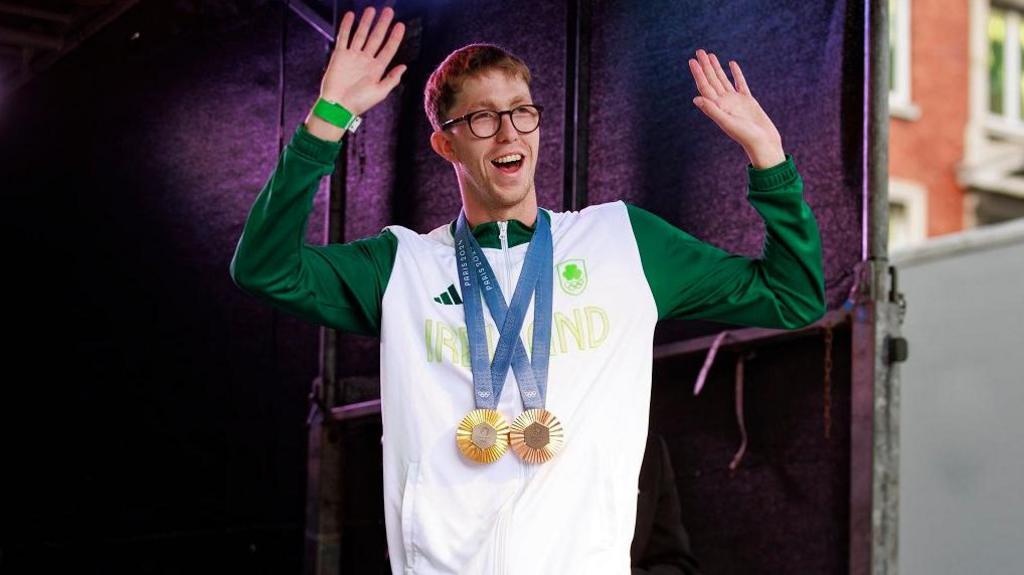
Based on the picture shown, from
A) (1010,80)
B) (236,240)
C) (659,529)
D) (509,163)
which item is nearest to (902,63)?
(1010,80)

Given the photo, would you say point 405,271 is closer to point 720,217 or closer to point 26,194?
point 720,217

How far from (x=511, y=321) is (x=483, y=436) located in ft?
Answer: 0.63

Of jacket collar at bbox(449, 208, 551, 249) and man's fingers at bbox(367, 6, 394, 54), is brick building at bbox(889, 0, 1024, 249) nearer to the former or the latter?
jacket collar at bbox(449, 208, 551, 249)

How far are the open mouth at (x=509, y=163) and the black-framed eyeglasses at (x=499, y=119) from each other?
0.04 meters

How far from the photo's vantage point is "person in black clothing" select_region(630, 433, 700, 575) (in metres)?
2.92

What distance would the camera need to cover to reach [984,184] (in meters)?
16.1

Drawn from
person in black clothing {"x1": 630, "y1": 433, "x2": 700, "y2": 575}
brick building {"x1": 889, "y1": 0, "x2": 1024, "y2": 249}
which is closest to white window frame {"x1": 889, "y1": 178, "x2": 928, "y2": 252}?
brick building {"x1": 889, "y1": 0, "x2": 1024, "y2": 249}

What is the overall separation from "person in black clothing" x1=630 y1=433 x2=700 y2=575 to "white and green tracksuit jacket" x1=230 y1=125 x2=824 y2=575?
1.03m

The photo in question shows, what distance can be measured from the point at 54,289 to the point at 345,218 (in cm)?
184

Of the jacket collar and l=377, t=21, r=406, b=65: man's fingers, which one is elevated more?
l=377, t=21, r=406, b=65: man's fingers

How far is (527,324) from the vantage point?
1.95 meters

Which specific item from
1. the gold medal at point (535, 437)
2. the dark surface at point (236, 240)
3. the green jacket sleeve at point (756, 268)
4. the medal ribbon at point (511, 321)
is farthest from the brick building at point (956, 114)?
the gold medal at point (535, 437)

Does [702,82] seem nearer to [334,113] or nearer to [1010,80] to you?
[334,113]

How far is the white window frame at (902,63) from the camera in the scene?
15602mm
